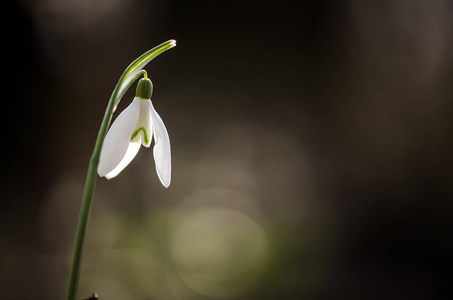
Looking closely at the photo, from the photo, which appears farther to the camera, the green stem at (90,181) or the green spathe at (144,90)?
the green spathe at (144,90)

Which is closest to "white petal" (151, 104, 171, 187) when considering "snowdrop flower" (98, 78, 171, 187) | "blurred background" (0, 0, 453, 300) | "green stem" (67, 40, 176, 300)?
"snowdrop flower" (98, 78, 171, 187)

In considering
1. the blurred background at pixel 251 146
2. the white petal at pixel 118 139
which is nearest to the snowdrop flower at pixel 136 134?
the white petal at pixel 118 139

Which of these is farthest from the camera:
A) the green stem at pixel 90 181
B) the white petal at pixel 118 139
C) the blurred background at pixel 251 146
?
the blurred background at pixel 251 146

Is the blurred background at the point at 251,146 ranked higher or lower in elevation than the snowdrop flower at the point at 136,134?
higher

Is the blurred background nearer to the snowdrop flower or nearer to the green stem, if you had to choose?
the snowdrop flower

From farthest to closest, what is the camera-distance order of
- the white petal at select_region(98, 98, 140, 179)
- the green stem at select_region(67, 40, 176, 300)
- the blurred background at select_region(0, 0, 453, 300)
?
1. the blurred background at select_region(0, 0, 453, 300)
2. the white petal at select_region(98, 98, 140, 179)
3. the green stem at select_region(67, 40, 176, 300)

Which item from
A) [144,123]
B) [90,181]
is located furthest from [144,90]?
[90,181]

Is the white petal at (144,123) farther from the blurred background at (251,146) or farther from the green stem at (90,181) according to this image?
the blurred background at (251,146)

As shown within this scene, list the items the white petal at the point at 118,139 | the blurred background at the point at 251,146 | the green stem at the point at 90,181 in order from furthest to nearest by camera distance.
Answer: the blurred background at the point at 251,146 → the white petal at the point at 118,139 → the green stem at the point at 90,181
